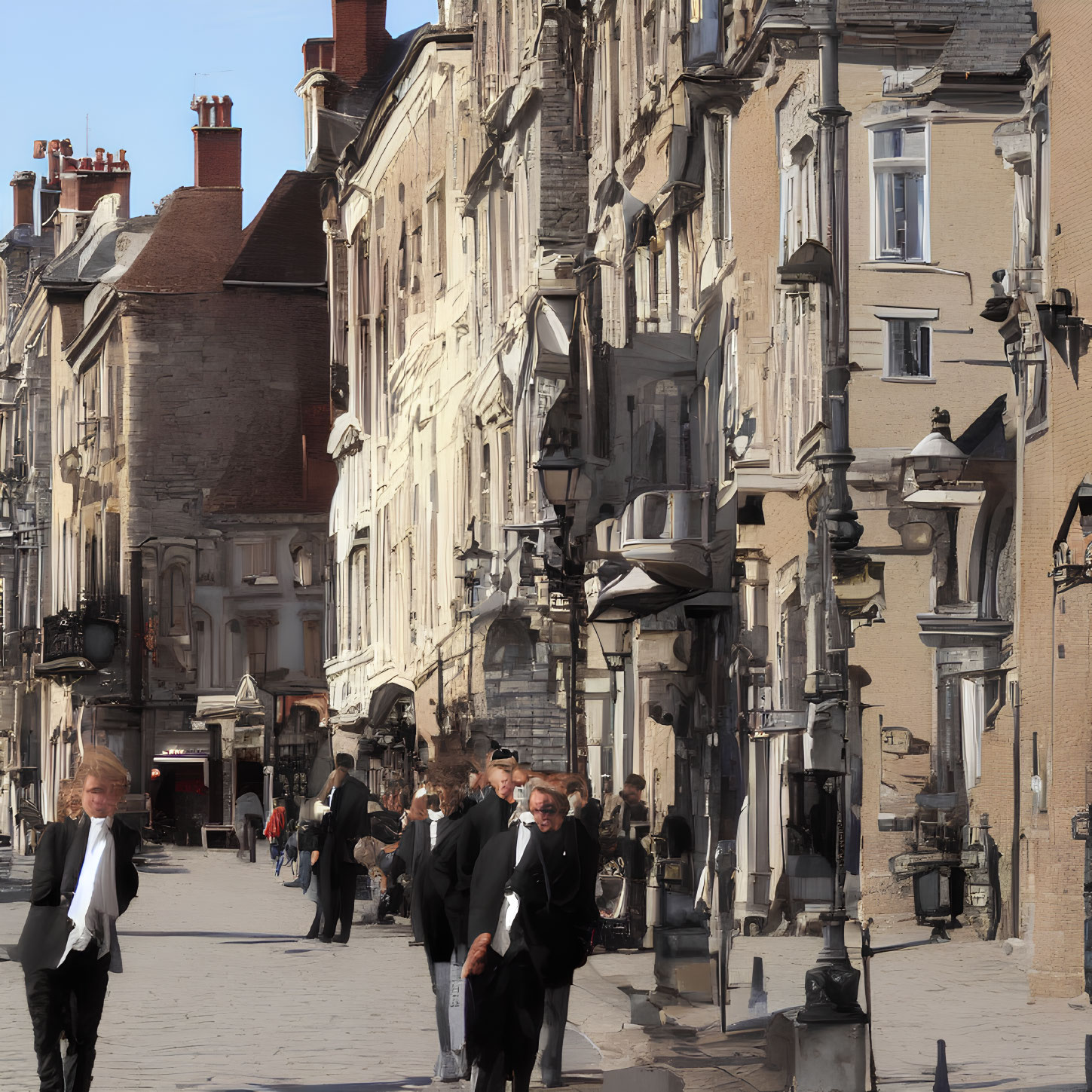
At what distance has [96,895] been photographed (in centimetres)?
1086

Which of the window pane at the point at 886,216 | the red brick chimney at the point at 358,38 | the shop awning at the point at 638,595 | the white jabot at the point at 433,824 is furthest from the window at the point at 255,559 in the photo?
the window pane at the point at 886,216

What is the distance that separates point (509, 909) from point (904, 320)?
4014 mm

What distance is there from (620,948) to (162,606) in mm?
36247

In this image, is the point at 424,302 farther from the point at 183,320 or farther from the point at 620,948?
the point at 183,320

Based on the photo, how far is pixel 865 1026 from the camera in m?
11.0

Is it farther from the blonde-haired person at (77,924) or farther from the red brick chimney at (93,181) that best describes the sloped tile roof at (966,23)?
the red brick chimney at (93,181)

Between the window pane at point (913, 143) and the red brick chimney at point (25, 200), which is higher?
the red brick chimney at point (25, 200)

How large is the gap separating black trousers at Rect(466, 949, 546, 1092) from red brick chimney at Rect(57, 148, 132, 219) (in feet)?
187

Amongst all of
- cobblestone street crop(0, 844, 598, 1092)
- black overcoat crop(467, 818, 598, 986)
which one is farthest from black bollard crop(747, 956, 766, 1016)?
black overcoat crop(467, 818, 598, 986)

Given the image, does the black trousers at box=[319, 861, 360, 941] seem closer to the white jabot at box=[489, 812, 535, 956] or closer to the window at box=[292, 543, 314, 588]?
the white jabot at box=[489, 812, 535, 956]

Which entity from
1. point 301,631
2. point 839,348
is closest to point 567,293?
point 839,348

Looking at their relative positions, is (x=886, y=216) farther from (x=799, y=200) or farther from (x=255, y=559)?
(x=255, y=559)

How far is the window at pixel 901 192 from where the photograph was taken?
12.9 m

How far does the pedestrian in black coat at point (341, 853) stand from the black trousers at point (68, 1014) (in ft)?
31.2
